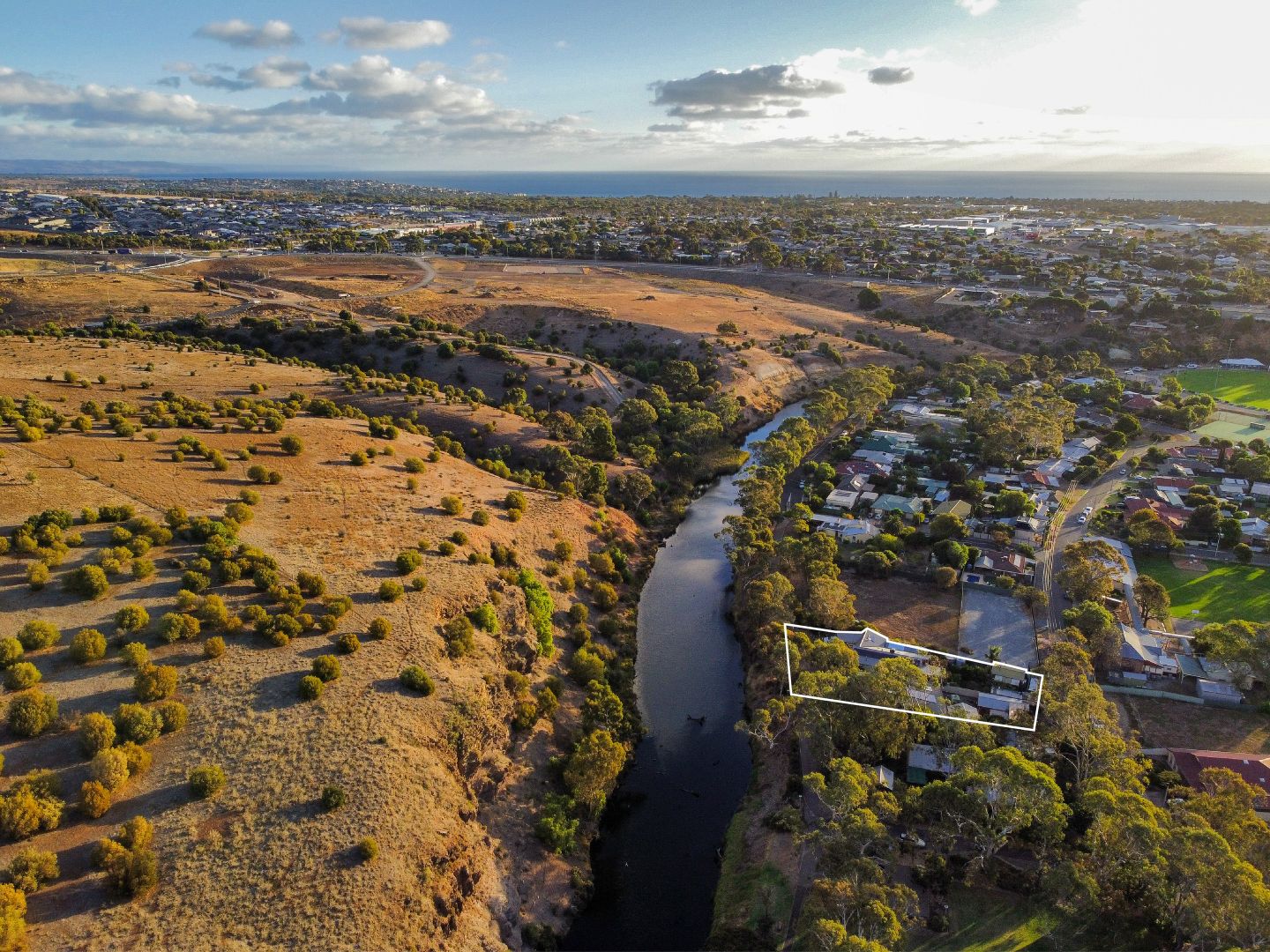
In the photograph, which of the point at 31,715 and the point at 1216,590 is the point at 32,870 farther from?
the point at 1216,590

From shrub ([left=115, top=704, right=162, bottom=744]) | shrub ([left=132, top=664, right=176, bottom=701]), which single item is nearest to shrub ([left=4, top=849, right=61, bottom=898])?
shrub ([left=115, top=704, right=162, bottom=744])

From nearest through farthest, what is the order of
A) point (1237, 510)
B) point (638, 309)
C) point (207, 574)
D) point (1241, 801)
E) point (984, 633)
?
point (1241, 801) < point (207, 574) < point (984, 633) < point (1237, 510) < point (638, 309)

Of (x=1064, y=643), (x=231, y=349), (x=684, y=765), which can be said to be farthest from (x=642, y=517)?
(x=231, y=349)

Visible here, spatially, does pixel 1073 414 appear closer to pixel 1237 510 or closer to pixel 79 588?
pixel 1237 510

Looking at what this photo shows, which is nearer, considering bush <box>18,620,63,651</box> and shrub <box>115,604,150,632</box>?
bush <box>18,620,63,651</box>

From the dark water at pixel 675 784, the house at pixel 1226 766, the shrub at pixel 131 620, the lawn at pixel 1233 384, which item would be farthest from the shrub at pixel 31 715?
the lawn at pixel 1233 384

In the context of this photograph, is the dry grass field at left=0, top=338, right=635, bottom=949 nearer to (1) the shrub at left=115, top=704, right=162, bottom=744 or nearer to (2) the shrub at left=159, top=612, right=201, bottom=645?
(2) the shrub at left=159, top=612, right=201, bottom=645

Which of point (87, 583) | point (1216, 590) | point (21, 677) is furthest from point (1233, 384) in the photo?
point (21, 677)
